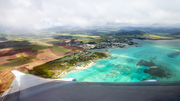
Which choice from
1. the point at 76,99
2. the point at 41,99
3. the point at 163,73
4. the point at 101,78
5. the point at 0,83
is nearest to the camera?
the point at 76,99

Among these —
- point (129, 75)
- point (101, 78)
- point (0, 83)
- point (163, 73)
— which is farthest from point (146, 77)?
point (0, 83)

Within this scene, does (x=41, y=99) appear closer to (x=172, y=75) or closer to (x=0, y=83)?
(x=0, y=83)

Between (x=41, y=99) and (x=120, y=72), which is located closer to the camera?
(x=41, y=99)

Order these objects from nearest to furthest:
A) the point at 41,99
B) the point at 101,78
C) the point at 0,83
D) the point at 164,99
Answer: the point at 164,99
the point at 41,99
the point at 0,83
the point at 101,78

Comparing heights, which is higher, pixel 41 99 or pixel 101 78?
pixel 41 99

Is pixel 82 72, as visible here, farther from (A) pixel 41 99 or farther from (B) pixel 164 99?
(B) pixel 164 99

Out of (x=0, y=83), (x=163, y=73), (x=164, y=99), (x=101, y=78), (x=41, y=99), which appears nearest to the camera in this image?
(x=164, y=99)

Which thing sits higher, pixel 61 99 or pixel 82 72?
pixel 61 99

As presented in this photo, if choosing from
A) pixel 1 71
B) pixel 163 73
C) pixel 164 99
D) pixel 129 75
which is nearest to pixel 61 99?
pixel 164 99

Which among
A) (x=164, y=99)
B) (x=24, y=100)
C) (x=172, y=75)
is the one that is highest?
(x=164, y=99)
